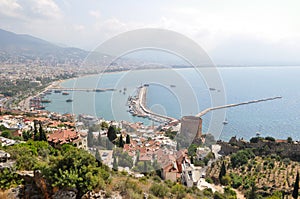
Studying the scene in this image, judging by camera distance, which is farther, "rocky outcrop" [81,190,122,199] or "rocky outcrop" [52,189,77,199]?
"rocky outcrop" [81,190,122,199]

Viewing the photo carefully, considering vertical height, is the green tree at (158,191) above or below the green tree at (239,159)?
above

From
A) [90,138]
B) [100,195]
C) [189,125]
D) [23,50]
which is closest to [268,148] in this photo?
[189,125]

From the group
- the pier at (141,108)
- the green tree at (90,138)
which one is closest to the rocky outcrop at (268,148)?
the pier at (141,108)

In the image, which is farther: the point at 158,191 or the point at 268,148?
the point at 268,148

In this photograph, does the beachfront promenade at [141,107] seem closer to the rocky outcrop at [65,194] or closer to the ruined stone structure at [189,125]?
the ruined stone structure at [189,125]

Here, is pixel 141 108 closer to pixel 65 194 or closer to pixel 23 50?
pixel 65 194

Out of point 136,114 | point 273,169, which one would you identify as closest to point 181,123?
point 136,114

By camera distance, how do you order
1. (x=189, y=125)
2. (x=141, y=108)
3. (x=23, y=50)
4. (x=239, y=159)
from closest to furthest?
1. (x=189, y=125)
2. (x=141, y=108)
3. (x=239, y=159)
4. (x=23, y=50)

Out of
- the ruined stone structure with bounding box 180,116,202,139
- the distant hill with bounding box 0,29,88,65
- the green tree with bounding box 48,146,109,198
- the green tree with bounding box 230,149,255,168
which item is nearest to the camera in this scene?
the green tree with bounding box 48,146,109,198

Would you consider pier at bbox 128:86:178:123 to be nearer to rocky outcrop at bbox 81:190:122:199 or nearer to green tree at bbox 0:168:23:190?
rocky outcrop at bbox 81:190:122:199

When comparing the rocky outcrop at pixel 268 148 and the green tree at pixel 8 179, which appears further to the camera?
the rocky outcrop at pixel 268 148

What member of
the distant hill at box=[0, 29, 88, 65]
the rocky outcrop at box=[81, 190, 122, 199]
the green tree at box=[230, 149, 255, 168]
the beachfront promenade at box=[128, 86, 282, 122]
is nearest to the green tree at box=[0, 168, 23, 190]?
the rocky outcrop at box=[81, 190, 122, 199]
